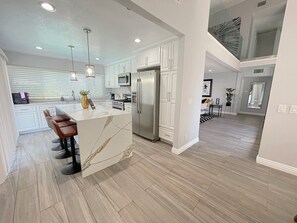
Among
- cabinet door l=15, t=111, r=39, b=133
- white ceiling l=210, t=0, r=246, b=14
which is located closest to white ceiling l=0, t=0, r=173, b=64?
cabinet door l=15, t=111, r=39, b=133

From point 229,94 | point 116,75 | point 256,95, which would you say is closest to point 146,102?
point 116,75

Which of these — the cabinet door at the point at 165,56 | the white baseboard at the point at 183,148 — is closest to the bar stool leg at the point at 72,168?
the white baseboard at the point at 183,148

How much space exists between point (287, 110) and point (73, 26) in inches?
171

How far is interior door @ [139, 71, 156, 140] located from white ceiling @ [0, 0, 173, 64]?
0.94 m

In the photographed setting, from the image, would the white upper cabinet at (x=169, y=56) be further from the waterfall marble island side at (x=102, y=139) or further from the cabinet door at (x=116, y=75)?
the cabinet door at (x=116, y=75)

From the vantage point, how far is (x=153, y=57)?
3.35m

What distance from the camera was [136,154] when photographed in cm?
278

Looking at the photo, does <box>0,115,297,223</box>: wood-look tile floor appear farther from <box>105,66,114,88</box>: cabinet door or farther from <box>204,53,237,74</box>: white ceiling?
<box>105,66,114,88</box>: cabinet door

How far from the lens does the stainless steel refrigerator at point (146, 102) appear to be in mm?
3236

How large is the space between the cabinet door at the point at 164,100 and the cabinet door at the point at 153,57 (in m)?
0.45

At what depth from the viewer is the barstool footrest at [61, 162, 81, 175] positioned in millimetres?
2115

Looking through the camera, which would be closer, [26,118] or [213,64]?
[26,118]

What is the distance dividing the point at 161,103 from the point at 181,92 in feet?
2.79

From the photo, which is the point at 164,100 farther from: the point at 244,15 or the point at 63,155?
the point at 244,15
